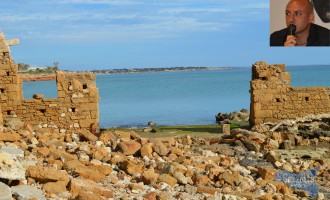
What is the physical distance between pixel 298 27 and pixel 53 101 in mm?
7516

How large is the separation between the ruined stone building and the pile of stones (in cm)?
154

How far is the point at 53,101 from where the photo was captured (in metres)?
15.6

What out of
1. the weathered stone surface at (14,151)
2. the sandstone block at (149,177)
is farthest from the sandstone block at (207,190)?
the weathered stone surface at (14,151)

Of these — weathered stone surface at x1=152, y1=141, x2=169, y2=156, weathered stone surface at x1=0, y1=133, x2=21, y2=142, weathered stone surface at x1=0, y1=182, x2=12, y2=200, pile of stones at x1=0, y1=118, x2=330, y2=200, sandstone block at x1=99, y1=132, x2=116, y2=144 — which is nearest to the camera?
weathered stone surface at x1=0, y1=182, x2=12, y2=200

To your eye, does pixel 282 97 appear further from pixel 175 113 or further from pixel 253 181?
pixel 175 113

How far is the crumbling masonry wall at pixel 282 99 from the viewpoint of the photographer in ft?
54.6

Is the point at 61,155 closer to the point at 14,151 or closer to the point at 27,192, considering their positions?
the point at 14,151

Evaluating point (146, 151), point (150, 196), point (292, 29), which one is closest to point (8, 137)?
point (146, 151)

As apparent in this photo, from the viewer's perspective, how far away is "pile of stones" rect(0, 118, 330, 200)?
7770 mm

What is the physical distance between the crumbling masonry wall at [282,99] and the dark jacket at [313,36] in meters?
1.83

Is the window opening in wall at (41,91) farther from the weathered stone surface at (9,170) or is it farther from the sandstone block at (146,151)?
the weathered stone surface at (9,170)

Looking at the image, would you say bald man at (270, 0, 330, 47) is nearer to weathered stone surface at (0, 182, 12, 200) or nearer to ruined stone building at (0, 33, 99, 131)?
ruined stone building at (0, 33, 99, 131)

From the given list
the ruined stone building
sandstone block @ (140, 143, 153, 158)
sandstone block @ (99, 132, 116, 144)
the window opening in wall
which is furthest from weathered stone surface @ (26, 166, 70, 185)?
the window opening in wall

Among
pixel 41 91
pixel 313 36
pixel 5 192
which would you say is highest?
pixel 313 36
